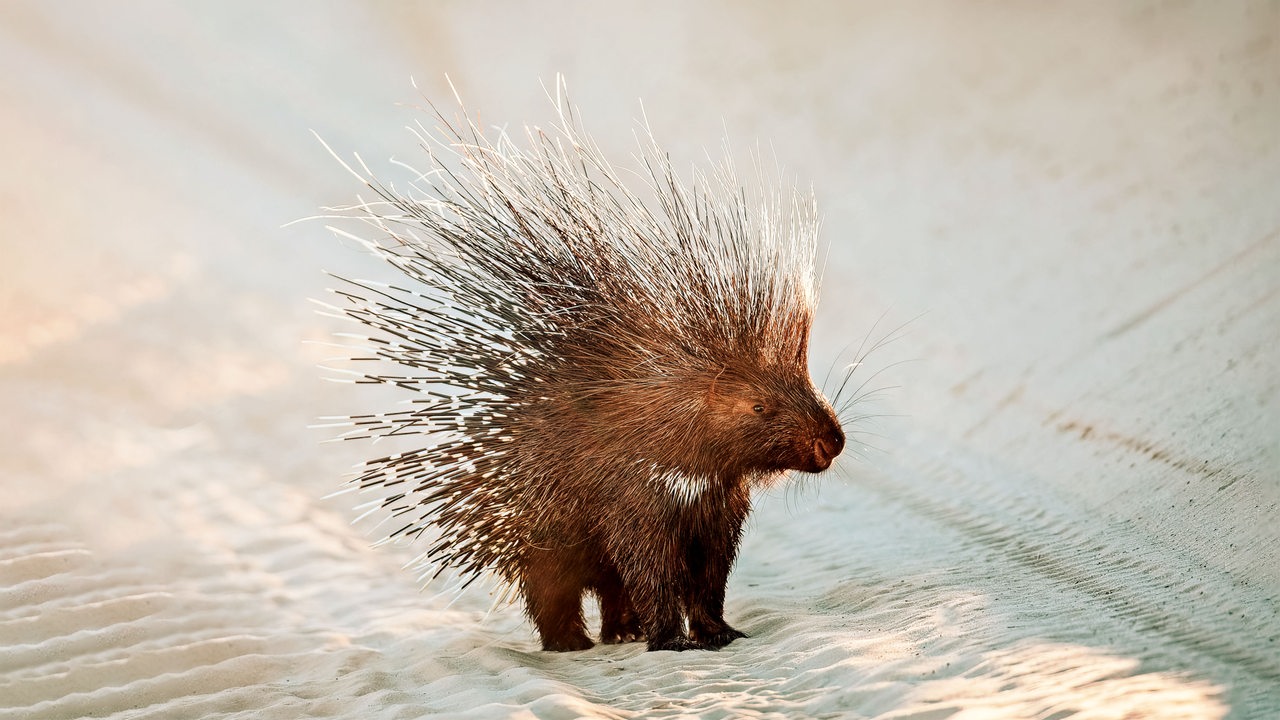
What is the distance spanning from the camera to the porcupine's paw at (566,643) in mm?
3814

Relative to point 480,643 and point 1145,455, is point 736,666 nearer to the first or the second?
point 480,643

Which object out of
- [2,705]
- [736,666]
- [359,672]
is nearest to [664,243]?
[736,666]

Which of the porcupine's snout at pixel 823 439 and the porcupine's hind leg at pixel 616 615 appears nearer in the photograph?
the porcupine's snout at pixel 823 439

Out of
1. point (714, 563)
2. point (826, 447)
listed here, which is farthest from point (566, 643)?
point (826, 447)

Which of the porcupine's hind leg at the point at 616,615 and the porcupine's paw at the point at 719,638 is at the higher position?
the porcupine's hind leg at the point at 616,615

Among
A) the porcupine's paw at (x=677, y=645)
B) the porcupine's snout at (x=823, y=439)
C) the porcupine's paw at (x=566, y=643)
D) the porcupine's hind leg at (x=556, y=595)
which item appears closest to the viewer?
the porcupine's snout at (x=823, y=439)

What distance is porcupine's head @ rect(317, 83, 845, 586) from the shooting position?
334 cm

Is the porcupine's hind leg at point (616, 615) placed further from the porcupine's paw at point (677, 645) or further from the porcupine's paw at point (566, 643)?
the porcupine's paw at point (677, 645)

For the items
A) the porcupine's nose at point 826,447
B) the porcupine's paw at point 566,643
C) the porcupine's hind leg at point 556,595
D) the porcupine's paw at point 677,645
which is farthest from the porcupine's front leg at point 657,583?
the porcupine's nose at point 826,447

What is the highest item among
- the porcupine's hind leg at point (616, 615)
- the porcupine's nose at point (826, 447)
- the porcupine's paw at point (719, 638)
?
the porcupine's nose at point (826, 447)

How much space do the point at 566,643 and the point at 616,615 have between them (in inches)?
8.6

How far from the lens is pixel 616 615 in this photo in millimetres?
3930

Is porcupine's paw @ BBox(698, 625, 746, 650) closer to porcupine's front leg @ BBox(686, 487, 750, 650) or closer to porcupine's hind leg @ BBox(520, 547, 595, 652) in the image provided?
porcupine's front leg @ BBox(686, 487, 750, 650)

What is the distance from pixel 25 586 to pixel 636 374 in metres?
2.56
